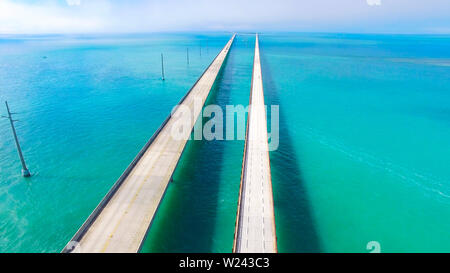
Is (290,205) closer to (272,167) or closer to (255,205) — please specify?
(255,205)

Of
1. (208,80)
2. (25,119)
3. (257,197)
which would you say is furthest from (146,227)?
(208,80)

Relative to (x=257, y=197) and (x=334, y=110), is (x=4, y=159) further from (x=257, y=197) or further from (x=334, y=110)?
(x=334, y=110)

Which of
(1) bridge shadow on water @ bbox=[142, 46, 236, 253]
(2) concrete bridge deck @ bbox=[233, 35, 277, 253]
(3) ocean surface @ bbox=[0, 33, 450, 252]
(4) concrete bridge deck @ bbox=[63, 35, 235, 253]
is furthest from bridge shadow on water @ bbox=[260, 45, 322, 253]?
(4) concrete bridge deck @ bbox=[63, 35, 235, 253]

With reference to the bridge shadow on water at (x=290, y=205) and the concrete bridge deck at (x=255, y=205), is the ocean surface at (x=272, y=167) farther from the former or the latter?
the concrete bridge deck at (x=255, y=205)

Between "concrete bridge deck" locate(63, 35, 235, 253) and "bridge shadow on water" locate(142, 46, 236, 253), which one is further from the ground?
"concrete bridge deck" locate(63, 35, 235, 253)

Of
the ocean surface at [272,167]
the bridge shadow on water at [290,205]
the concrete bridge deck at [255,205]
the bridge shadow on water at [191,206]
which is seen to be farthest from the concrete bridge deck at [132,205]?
the bridge shadow on water at [290,205]

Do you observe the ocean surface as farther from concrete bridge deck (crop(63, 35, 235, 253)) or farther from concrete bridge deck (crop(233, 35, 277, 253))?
concrete bridge deck (crop(63, 35, 235, 253))
